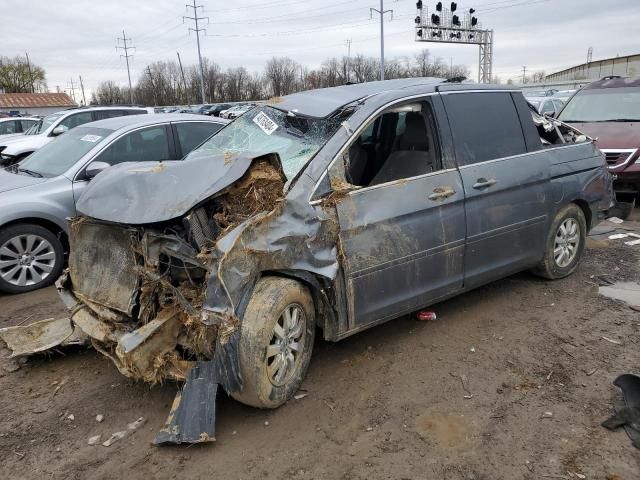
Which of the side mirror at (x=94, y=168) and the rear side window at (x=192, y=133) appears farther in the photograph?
the rear side window at (x=192, y=133)

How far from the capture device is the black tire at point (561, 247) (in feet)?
16.3

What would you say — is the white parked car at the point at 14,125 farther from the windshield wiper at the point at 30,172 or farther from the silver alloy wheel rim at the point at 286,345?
the silver alloy wheel rim at the point at 286,345

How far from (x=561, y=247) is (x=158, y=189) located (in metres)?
3.88

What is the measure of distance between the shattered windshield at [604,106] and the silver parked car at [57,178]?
22.7 ft

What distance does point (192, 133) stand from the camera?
21.4 ft

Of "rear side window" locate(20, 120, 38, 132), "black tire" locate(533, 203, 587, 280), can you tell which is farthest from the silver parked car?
"rear side window" locate(20, 120, 38, 132)

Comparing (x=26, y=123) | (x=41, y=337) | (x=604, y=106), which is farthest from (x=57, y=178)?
(x=26, y=123)

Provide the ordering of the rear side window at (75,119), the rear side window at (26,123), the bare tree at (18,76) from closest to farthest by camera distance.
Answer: the rear side window at (75,119) → the rear side window at (26,123) → the bare tree at (18,76)

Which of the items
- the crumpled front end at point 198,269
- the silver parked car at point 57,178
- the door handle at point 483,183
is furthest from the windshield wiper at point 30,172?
the door handle at point 483,183

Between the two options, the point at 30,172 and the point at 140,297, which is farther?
the point at 30,172

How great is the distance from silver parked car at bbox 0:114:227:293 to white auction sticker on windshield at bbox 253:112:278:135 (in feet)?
7.00

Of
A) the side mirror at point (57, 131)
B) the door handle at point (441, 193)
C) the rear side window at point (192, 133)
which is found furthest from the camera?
the side mirror at point (57, 131)

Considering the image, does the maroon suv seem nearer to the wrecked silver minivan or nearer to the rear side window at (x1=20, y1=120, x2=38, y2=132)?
the wrecked silver minivan

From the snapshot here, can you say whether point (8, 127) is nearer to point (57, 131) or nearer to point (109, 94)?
point (57, 131)
